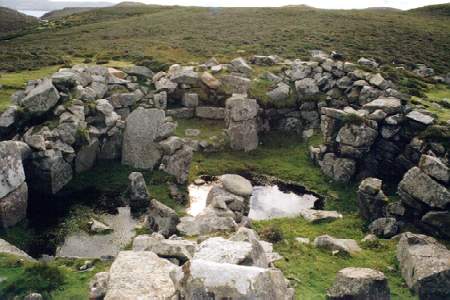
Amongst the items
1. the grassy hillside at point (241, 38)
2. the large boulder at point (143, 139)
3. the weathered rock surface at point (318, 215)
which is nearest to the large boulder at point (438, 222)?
the weathered rock surface at point (318, 215)

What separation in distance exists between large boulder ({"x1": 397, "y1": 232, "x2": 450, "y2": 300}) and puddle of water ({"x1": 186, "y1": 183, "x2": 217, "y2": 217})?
10.8 m

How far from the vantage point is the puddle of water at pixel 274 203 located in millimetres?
25859

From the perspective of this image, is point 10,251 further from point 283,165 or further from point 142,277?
point 283,165

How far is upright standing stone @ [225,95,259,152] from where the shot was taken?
3328 cm

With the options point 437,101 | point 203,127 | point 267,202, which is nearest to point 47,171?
point 267,202

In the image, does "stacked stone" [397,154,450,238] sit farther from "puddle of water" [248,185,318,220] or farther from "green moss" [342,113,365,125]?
"green moss" [342,113,365,125]

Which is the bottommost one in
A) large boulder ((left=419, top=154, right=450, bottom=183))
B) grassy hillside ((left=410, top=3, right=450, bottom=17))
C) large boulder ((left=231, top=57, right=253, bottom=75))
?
large boulder ((left=419, top=154, right=450, bottom=183))

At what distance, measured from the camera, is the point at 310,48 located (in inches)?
2333

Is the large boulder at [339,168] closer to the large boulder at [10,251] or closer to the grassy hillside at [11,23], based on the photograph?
the large boulder at [10,251]

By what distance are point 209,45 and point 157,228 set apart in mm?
43931

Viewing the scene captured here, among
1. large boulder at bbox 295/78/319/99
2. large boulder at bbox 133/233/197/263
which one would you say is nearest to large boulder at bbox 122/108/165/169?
large boulder at bbox 133/233/197/263

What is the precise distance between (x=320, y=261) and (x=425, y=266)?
3.88 m

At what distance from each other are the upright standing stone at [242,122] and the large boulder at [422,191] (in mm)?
12829

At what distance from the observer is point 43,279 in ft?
51.9
